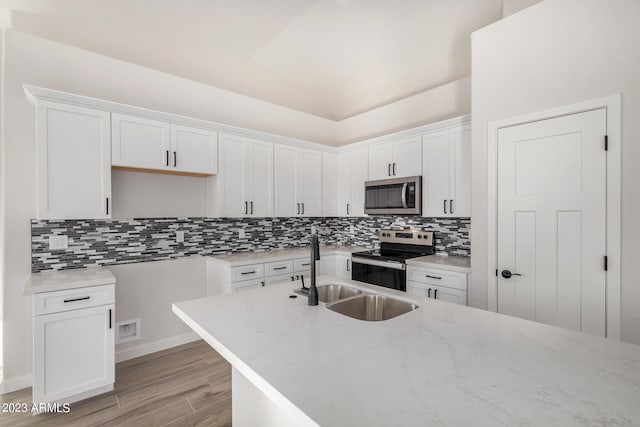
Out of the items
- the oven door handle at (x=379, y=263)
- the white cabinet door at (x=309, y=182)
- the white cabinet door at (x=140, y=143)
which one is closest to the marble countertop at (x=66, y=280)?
the white cabinet door at (x=140, y=143)

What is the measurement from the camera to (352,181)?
173 inches

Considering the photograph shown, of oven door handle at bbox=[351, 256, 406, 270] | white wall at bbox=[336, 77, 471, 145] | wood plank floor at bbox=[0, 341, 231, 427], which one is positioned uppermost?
white wall at bbox=[336, 77, 471, 145]

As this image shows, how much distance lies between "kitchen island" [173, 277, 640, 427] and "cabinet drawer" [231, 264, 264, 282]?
1663 mm

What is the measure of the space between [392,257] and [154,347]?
2729 mm

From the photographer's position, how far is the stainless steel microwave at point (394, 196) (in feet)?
11.7

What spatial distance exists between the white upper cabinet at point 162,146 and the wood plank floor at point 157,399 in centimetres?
189

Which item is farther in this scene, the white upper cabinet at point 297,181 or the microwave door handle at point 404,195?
the white upper cabinet at point 297,181

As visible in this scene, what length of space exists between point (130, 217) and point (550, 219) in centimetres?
371

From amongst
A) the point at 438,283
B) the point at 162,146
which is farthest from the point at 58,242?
the point at 438,283

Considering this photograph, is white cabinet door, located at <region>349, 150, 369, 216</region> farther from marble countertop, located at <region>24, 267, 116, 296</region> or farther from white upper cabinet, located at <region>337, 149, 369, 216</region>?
marble countertop, located at <region>24, 267, 116, 296</region>

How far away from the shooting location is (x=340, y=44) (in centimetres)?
329

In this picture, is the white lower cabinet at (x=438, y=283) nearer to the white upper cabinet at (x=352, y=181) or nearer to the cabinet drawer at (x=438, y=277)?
the cabinet drawer at (x=438, y=277)

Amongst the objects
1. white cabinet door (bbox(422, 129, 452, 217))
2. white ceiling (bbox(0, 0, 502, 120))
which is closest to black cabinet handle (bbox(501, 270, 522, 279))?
white cabinet door (bbox(422, 129, 452, 217))

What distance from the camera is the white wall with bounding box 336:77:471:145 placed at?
355 cm
